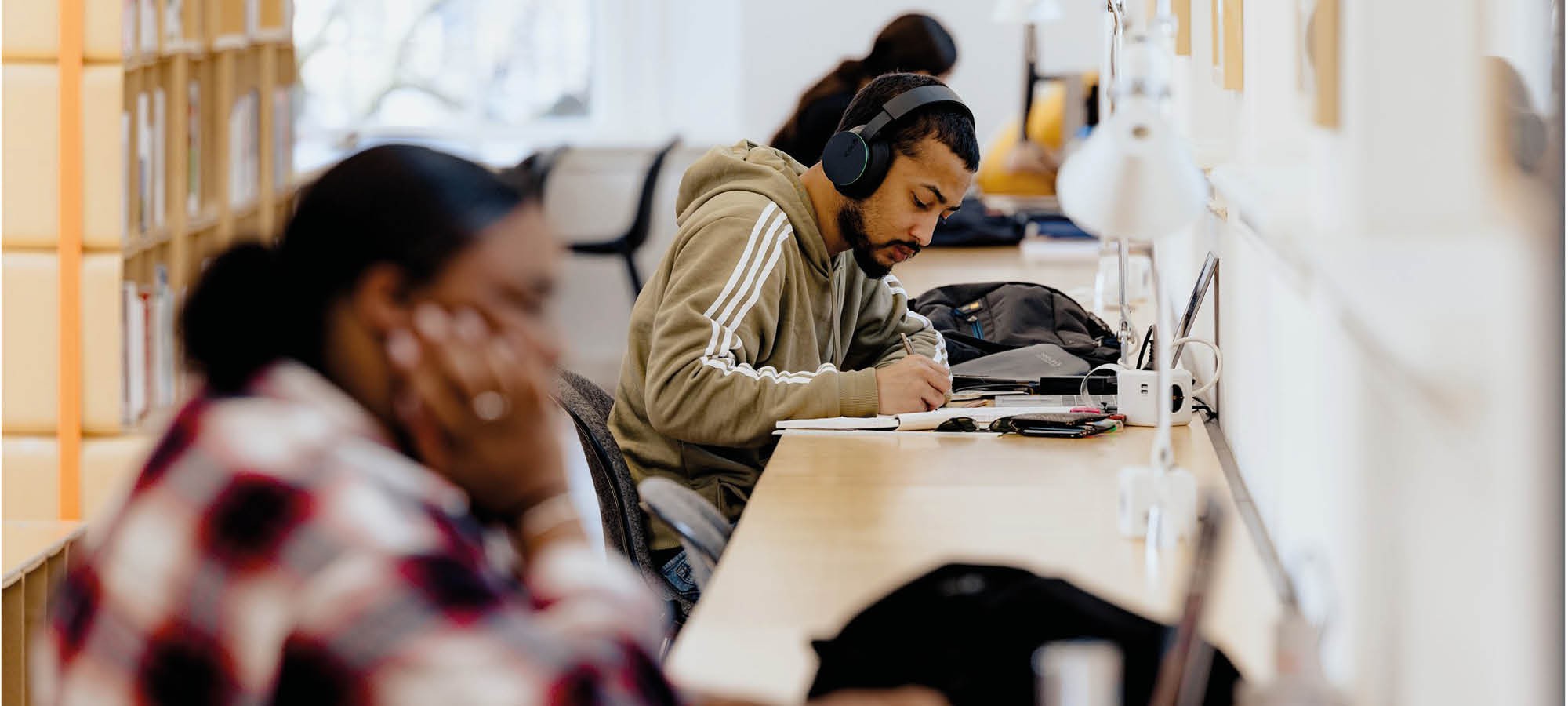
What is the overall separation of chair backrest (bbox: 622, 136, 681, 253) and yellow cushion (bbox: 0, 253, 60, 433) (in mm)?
3116

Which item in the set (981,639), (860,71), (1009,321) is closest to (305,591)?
(981,639)

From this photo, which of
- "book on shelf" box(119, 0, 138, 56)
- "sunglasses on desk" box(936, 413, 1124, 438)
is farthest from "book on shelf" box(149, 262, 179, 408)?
"sunglasses on desk" box(936, 413, 1124, 438)

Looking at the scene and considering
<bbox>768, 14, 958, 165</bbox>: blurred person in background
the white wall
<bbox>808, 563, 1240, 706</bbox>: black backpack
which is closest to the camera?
the white wall

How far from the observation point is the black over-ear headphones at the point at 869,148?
7.20ft

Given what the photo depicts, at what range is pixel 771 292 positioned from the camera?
2.17m

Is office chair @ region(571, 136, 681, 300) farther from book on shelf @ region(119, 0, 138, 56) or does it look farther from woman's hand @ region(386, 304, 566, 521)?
woman's hand @ region(386, 304, 566, 521)

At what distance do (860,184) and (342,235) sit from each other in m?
1.37

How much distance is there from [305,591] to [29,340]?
239 cm

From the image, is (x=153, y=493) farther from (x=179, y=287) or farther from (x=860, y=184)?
(x=179, y=287)

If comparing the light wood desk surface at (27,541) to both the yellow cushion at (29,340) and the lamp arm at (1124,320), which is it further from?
the lamp arm at (1124,320)

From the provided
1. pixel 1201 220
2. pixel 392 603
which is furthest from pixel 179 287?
pixel 392 603

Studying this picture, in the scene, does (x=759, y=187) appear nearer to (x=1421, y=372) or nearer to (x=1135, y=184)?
(x=1135, y=184)

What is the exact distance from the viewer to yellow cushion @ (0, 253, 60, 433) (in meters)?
2.87

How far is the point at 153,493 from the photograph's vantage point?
0.85 metres
